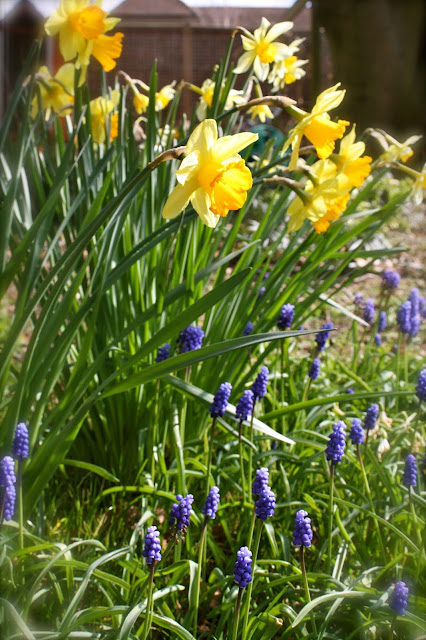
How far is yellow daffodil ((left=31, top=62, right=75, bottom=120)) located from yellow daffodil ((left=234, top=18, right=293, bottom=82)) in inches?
19.0

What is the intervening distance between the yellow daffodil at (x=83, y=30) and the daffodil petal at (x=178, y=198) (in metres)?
0.64

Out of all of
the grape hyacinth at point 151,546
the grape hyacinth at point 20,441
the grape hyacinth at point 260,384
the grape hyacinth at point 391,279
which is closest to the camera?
the grape hyacinth at point 151,546

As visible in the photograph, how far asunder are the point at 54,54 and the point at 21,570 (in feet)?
37.9

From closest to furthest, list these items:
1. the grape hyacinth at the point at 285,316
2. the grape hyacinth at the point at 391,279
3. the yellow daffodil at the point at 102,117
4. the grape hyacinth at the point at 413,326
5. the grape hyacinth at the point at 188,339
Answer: the grape hyacinth at the point at 188,339, the grape hyacinth at the point at 285,316, the yellow daffodil at the point at 102,117, the grape hyacinth at the point at 413,326, the grape hyacinth at the point at 391,279

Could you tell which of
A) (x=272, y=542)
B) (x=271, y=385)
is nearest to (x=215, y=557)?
(x=272, y=542)

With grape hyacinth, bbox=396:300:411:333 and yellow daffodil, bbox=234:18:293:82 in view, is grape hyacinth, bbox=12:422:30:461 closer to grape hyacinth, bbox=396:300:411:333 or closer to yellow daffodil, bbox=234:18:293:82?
yellow daffodil, bbox=234:18:293:82

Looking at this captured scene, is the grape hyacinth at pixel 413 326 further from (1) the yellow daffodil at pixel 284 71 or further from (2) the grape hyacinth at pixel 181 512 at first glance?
(2) the grape hyacinth at pixel 181 512

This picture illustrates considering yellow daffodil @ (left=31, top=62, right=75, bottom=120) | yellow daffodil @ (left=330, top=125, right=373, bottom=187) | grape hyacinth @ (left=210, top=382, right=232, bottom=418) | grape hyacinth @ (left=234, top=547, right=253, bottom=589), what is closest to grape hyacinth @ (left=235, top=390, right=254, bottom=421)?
grape hyacinth @ (left=210, top=382, right=232, bottom=418)

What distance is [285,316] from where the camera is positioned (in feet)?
5.58

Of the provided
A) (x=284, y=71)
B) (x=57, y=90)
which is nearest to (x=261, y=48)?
(x=284, y=71)

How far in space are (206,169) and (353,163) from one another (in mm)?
581

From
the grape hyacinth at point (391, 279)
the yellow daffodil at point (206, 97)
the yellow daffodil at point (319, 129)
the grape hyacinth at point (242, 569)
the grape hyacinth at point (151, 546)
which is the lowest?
the grape hyacinth at point (242, 569)

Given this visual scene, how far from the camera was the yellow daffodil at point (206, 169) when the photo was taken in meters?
1.06

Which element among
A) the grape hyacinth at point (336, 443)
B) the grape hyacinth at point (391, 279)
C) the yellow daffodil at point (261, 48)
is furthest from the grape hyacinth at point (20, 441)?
the grape hyacinth at point (391, 279)
